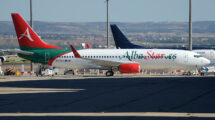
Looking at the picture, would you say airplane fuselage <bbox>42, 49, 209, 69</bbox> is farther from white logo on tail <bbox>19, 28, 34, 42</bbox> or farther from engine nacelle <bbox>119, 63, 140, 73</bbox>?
white logo on tail <bbox>19, 28, 34, 42</bbox>

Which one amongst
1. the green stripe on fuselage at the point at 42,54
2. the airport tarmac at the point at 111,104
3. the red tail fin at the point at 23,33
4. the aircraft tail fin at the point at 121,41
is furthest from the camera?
the aircraft tail fin at the point at 121,41

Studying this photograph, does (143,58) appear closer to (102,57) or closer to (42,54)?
(102,57)

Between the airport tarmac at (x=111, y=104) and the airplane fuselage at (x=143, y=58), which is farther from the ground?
the airplane fuselage at (x=143, y=58)

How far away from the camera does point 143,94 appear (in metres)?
33.0

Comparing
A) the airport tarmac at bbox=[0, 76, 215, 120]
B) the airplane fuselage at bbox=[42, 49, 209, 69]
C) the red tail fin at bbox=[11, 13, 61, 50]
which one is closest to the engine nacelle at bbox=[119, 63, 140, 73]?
the airplane fuselage at bbox=[42, 49, 209, 69]

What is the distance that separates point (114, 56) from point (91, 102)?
1140 inches

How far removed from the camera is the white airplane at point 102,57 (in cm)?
5619

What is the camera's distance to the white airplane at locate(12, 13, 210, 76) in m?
56.2

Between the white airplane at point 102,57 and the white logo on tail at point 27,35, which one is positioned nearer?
the white airplane at point 102,57

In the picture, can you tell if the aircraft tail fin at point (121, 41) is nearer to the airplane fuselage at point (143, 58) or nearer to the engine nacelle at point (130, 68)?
the airplane fuselage at point (143, 58)

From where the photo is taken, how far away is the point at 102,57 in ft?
188

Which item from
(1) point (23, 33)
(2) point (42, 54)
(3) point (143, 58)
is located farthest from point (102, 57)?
(1) point (23, 33)

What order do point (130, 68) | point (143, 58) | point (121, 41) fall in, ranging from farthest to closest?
point (121, 41) → point (143, 58) → point (130, 68)

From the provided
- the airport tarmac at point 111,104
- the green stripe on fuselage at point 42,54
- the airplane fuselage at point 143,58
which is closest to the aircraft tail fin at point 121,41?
the airplane fuselage at point 143,58
